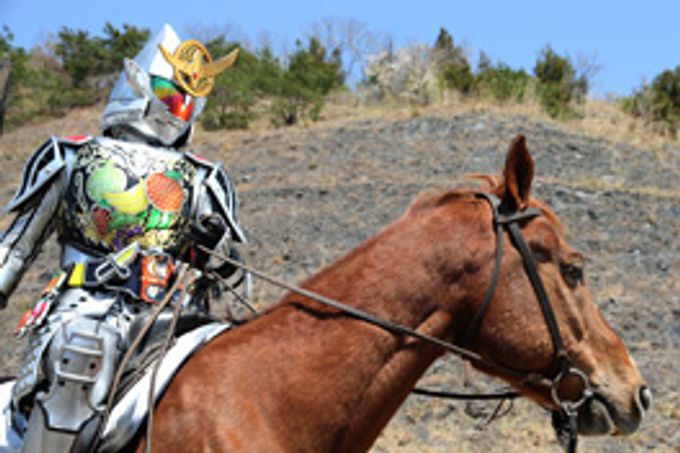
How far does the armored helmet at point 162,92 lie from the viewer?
13.8 feet

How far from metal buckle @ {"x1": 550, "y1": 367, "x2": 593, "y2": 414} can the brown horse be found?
30 mm

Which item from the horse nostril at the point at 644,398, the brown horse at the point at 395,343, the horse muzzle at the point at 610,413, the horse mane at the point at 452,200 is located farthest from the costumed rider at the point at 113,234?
the horse nostril at the point at 644,398

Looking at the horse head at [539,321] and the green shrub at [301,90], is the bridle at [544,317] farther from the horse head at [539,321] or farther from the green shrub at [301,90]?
the green shrub at [301,90]

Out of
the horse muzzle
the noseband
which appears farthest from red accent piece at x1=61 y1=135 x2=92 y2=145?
the horse muzzle

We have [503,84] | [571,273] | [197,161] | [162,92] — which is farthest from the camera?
[503,84]

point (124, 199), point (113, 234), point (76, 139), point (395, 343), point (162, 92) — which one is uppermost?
point (162, 92)

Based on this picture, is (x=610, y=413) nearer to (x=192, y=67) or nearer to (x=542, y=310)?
(x=542, y=310)

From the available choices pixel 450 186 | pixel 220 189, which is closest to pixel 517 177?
pixel 220 189

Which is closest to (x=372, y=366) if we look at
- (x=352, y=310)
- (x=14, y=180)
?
(x=352, y=310)

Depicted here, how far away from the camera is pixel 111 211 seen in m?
3.82

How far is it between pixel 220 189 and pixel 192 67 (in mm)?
617

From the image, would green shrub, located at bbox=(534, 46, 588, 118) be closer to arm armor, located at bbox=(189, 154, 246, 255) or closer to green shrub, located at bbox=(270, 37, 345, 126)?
green shrub, located at bbox=(270, 37, 345, 126)

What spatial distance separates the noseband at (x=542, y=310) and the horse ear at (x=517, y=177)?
0.03 m

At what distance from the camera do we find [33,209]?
3.89 meters
